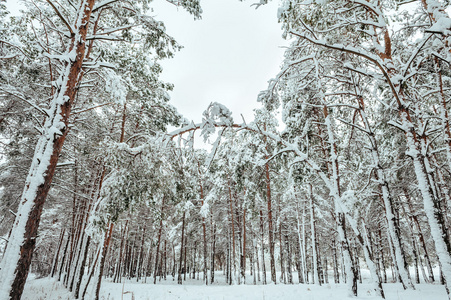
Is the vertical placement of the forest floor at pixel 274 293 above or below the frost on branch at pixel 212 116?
below

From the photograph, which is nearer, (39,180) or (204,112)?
(204,112)

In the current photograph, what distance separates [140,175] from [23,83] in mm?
8162

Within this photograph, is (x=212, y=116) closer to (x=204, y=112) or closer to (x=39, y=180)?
(x=204, y=112)

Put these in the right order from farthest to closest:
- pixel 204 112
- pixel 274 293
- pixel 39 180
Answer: pixel 274 293
pixel 39 180
pixel 204 112

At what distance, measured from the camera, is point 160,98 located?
36.7 feet

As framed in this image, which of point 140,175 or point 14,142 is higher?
point 14,142

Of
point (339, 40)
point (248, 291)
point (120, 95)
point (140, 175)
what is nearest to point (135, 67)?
point (120, 95)

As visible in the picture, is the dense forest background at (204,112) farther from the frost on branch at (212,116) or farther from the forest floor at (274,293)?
the forest floor at (274,293)

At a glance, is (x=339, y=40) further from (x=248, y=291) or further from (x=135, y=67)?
(x=248, y=291)

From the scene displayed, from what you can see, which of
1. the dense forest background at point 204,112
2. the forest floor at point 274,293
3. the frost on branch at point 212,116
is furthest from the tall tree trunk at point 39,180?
the frost on branch at point 212,116

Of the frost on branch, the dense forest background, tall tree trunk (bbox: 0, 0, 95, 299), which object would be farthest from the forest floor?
the frost on branch

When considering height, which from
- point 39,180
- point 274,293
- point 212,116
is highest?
point 212,116

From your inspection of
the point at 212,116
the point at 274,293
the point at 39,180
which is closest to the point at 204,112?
the point at 212,116

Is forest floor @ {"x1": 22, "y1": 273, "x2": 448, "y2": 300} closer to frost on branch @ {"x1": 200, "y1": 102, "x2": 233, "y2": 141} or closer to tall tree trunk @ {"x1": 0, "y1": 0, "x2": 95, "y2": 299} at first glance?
tall tree trunk @ {"x1": 0, "y1": 0, "x2": 95, "y2": 299}
